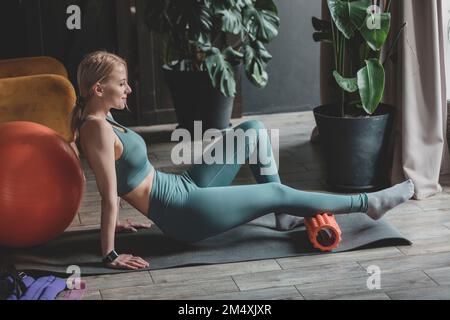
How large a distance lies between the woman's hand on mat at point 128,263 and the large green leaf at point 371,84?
3.86 ft

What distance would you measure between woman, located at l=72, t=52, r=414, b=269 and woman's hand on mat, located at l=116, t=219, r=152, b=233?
0.27m

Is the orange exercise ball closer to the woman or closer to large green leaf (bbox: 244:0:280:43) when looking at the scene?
the woman

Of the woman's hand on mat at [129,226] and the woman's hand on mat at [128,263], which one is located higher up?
the woman's hand on mat at [129,226]

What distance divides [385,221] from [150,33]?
2042 millimetres

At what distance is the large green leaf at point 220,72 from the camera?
4164 millimetres

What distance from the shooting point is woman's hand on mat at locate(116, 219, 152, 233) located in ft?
10.2

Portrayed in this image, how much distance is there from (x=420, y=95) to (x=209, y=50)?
47.7 inches

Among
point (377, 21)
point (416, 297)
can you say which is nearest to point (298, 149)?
point (377, 21)

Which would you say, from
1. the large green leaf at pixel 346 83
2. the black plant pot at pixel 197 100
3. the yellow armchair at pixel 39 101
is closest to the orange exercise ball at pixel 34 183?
the yellow armchair at pixel 39 101

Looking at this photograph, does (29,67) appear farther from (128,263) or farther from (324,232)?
(324,232)

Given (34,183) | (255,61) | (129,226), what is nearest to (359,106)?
(255,61)

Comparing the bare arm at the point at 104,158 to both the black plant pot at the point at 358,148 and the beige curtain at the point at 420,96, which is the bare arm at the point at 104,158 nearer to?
the black plant pot at the point at 358,148

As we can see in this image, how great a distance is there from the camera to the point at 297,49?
485cm
